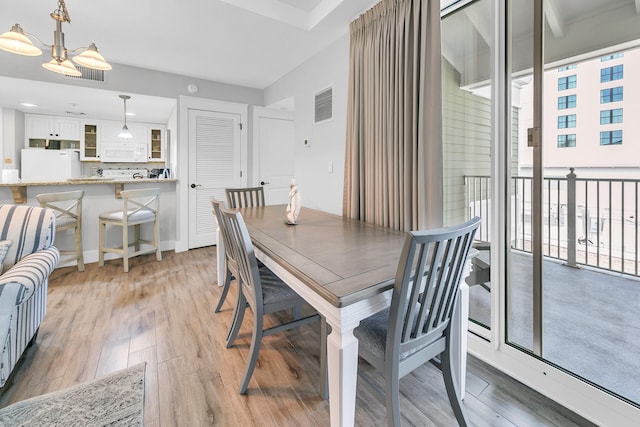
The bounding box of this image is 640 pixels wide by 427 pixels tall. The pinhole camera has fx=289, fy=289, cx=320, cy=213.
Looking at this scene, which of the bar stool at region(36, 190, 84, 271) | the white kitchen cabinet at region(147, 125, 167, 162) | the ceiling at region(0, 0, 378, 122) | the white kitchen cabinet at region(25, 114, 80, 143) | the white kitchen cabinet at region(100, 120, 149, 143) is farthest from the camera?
the white kitchen cabinet at region(147, 125, 167, 162)

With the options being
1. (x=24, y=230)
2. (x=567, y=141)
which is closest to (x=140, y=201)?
(x=24, y=230)

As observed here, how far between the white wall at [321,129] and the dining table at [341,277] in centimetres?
108

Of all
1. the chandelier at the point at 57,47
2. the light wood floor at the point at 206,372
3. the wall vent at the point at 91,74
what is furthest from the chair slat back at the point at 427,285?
the wall vent at the point at 91,74

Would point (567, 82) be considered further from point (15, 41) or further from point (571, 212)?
A: point (15, 41)

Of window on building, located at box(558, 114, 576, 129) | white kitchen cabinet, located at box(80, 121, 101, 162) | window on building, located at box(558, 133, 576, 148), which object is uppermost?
white kitchen cabinet, located at box(80, 121, 101, 162)

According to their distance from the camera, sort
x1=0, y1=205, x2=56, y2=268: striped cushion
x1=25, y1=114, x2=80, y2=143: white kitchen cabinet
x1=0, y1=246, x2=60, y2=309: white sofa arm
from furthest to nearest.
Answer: x1=25, y1=114, x2=80, y2=143: white kitchen cabinet
x1=0, y1=205, x2=56, y2=268: striped cushion
x1=0, y1=246, x2=60, y2=309: white sofa arm

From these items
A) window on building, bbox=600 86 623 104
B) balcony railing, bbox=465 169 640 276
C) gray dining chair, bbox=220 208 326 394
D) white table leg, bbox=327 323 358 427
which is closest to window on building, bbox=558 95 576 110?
window on building, bbox=600 86 623 104

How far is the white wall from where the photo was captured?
2.82m

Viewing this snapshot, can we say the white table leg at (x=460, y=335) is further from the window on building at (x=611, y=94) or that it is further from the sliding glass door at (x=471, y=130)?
the window on building at (x=611, y=94)

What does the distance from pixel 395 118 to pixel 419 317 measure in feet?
4.65

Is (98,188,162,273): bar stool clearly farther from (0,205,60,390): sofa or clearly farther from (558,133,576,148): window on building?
(558,133,576,148): window on building

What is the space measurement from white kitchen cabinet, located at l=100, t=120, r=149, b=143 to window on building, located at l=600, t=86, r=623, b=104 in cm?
705

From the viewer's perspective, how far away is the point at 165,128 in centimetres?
640

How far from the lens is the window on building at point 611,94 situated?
156 cm
